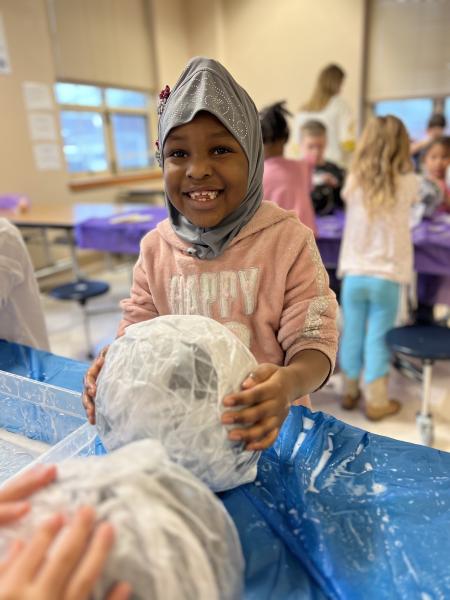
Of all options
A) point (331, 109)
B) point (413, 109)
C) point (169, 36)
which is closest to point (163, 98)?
point (331, 109)

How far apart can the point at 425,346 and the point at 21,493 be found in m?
1.72

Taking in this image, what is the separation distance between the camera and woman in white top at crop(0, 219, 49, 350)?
126 cm

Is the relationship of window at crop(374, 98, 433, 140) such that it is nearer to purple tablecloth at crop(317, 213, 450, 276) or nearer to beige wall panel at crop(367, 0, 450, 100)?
beige wall panel at crop(367, 0, 450, 100)

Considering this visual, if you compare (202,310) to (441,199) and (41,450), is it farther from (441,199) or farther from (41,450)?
(441,199)

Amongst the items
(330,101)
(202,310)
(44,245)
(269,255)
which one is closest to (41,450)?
(202,310)

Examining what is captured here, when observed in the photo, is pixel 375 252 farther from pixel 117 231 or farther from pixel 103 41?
pixel 103 41

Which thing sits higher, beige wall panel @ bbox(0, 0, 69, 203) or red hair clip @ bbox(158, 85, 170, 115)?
beige wall panel @ bbox(0, 0, 69, 203)

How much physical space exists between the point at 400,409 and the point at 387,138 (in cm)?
128

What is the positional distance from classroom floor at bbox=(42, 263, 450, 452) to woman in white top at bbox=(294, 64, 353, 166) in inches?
79.7

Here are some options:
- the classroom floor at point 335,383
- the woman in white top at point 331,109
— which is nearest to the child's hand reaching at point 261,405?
the classroom floor at point 335,383

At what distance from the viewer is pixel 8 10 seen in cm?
397

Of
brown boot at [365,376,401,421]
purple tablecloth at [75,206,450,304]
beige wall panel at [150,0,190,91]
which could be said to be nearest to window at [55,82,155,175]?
beige wall panel at [150,0,190,91]

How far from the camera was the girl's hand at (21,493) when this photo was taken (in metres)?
0.40

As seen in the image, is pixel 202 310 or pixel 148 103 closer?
pixel 202 310
